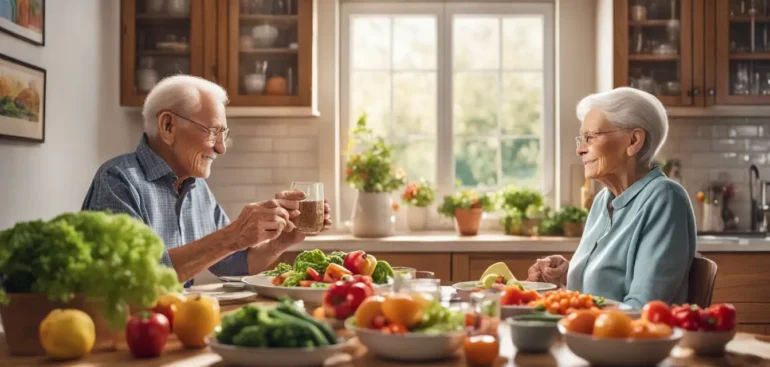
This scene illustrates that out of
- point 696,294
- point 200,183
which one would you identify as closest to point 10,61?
point 200,183

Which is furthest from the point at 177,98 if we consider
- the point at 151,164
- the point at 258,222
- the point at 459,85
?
the point at 459,85

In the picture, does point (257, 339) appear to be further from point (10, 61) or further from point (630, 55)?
point (630, 55)

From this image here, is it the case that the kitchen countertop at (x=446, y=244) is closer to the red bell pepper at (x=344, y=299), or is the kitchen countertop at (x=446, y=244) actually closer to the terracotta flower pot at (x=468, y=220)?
the terracotta flower pot at (x=468, y=220)

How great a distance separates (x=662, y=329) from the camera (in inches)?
57.5

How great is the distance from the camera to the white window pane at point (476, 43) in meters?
5.05

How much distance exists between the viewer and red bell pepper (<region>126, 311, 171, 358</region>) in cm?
154

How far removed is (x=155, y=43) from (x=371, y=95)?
1284 mm

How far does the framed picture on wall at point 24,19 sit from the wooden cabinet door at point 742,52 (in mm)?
3373

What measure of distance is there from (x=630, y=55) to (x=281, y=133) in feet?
6.57

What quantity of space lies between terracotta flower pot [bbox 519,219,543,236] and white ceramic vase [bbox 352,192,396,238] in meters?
0.74

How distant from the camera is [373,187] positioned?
451cm

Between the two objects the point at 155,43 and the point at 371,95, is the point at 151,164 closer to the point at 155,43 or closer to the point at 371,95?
the point at 155,43

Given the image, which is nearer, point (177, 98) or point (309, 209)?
point (309, 209)

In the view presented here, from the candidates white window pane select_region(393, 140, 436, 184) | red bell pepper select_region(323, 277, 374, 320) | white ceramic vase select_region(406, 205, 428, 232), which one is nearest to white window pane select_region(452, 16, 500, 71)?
white window pane select_region(393, 140, 436, 184)
